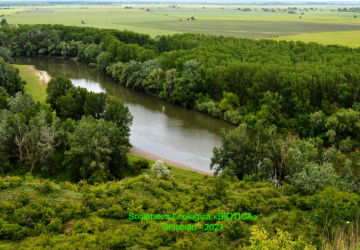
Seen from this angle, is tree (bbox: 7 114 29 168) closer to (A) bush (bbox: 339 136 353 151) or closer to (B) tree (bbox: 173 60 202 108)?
(B) tree (bbox: 173 60 202 108)

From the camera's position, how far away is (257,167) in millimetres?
31672

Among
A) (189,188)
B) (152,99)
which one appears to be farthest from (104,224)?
(152,99)

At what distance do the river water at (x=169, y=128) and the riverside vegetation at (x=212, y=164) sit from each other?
257 cm

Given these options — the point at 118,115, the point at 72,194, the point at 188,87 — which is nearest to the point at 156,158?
the point at 118,115

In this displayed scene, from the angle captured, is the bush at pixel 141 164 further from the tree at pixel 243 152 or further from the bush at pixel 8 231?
the bush at pixel 8 231

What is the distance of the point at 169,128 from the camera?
49406mm

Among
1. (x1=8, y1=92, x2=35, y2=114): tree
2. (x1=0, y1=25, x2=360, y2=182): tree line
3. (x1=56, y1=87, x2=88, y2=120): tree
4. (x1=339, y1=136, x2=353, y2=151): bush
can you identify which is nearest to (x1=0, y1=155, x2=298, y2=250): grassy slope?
(x1=0, y1=25, x2=360, y2=182): tree line

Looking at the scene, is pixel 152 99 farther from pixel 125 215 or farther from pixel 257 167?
pixel 125 215

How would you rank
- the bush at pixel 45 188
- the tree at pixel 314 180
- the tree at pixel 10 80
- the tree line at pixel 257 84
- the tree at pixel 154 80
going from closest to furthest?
1. the bush at pixel 45 188
2. the tree at pixel 314 180
3. the tree line at pixel 257 84
4. the tree at pixel 10 80
5. the tree at pixel 154 80

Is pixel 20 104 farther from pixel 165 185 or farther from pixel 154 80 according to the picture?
pixel 154 80

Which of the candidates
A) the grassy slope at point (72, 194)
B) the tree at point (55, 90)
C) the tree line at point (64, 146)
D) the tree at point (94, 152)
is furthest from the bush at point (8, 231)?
→ the tree at point (55, 90)

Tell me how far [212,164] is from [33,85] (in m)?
47.1

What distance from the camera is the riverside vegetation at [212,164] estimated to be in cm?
1866

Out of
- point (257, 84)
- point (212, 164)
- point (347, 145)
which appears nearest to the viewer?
point (212, 164)
